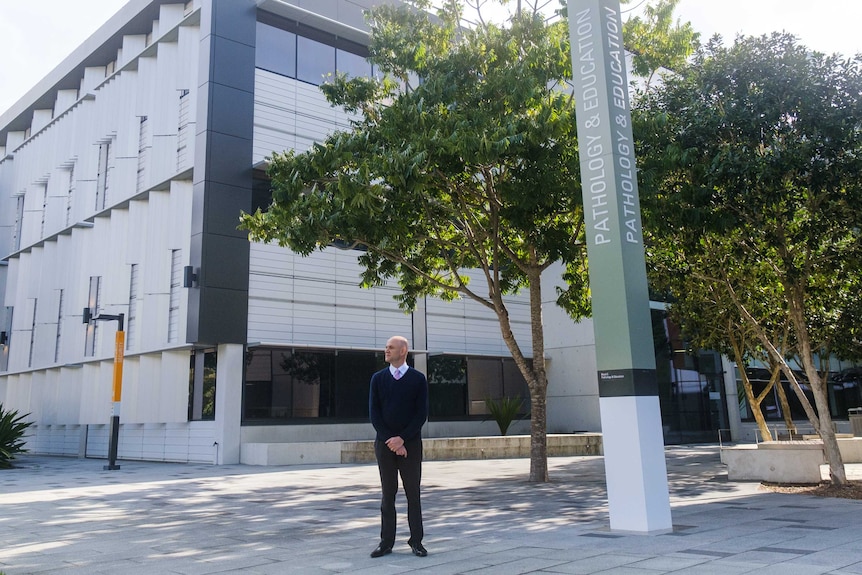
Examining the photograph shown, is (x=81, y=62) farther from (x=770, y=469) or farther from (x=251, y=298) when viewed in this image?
(x=770, y=469)

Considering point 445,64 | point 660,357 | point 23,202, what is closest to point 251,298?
point 445,64

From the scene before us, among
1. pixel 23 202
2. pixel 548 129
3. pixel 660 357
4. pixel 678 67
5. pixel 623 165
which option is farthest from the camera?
pixel 23 202

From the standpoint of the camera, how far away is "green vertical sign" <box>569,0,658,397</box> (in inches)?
287

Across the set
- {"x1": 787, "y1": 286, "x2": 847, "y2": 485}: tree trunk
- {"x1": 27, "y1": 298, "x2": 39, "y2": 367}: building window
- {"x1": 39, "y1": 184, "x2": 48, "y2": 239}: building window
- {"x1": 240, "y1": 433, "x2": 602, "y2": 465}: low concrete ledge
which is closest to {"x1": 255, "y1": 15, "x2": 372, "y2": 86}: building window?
{"x1": 240, "y1": 433, "x2": 602, "y2": 465}: low concrete ledge

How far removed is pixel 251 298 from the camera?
68.4 ft

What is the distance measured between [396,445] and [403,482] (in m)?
0.36

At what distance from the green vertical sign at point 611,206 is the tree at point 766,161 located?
3.99 metres

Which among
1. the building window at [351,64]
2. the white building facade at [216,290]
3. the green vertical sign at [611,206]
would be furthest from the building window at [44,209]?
the green vertical sign at [611,206]

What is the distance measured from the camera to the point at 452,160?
1183cm

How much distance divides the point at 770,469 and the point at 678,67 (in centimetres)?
751

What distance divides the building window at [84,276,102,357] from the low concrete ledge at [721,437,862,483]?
20.8 metres

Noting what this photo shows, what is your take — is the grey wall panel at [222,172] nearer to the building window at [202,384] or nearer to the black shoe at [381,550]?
the building window at [202,384]

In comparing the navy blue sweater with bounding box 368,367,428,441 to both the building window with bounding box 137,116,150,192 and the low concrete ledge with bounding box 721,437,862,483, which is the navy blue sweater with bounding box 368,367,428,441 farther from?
the building window with bounding box 137,116,150,192

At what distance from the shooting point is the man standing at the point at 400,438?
616 centimetres
